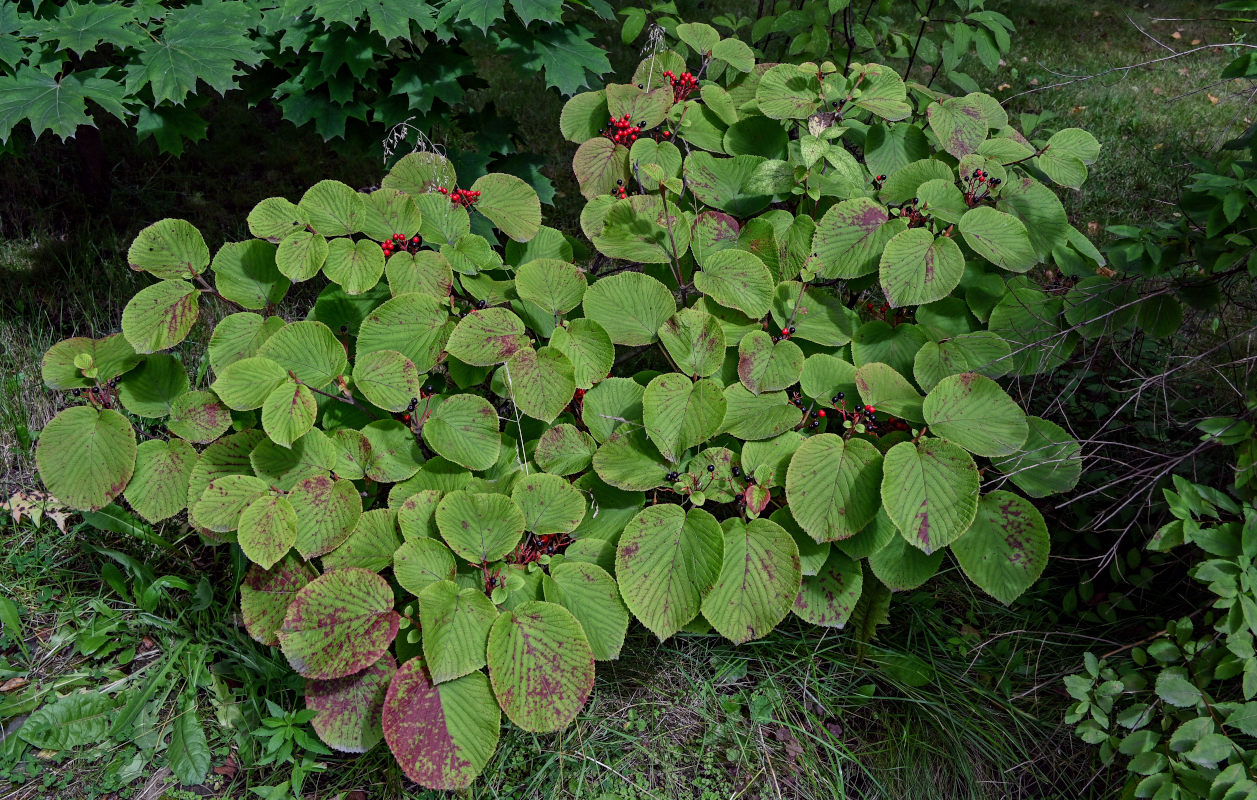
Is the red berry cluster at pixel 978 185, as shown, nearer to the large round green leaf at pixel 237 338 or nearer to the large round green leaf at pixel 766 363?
the large round green leaf at pixel 766 363

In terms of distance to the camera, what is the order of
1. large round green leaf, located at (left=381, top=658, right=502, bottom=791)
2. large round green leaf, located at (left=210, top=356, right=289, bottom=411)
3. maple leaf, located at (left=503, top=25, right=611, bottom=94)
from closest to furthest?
large round green leaf, located at (left=381, top=658, right=502, bottom=791) < large round green leaf, located at (left=210, top=356, right=289, bottom=411) < maple leaf, located at (left=503, top=25, right=611, bottom=94)

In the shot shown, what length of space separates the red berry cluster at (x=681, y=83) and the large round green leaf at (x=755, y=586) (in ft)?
4.07

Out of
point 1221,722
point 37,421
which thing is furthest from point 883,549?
point 37,421

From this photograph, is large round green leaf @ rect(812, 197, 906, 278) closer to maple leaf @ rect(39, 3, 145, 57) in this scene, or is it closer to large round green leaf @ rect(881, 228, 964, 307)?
large round green leaf @ rect(881, 228, 964, 307)

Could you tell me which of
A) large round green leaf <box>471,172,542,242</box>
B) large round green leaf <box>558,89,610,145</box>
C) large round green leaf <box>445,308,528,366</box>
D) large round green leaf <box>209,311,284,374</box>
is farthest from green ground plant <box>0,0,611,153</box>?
large round green leaf <box>445,308,528,366</box>

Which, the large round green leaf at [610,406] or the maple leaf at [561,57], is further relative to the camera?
the maple leaf at [561,57]

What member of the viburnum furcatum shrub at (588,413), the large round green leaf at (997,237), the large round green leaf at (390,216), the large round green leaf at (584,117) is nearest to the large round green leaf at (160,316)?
the viburnum furcatum shrub at (588,413)

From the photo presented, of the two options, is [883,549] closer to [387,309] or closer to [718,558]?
[718,558]

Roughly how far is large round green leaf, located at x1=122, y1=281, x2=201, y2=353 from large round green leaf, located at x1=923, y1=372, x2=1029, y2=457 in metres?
1.64

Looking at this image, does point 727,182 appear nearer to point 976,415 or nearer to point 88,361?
point 976,415

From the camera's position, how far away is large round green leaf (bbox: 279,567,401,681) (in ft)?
4.96

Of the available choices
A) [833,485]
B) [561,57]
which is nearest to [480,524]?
[833,485]

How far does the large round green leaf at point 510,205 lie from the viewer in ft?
6.54

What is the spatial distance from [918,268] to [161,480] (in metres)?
1.75
